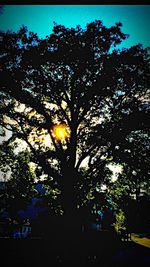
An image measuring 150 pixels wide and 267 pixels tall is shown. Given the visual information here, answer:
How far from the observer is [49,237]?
1473cm

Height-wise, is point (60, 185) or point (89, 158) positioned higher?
point (89, 158)

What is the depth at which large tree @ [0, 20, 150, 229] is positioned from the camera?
13445 mm

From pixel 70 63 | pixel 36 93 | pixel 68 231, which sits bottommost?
pixel 68 231

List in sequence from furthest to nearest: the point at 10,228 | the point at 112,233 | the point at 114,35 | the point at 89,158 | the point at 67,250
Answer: the point at 112,233 → the point at 10,228 → the point at 89,158 → the point at 114,35 → the point at 67,250

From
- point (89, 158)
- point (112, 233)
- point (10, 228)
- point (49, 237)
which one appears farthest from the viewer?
point (112, 233)

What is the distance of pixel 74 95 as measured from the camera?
14789mm

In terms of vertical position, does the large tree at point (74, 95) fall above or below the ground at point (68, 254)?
above

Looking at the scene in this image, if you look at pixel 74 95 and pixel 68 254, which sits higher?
pixel 74 95

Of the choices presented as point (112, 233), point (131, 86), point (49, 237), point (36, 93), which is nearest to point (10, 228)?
point (49, 237)

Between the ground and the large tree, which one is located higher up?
the large tree

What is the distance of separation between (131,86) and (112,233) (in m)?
14.5

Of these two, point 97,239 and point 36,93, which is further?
point 97,239

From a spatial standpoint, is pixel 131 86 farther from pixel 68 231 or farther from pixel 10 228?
pixel 10 228

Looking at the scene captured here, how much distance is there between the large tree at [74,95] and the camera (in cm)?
1345
